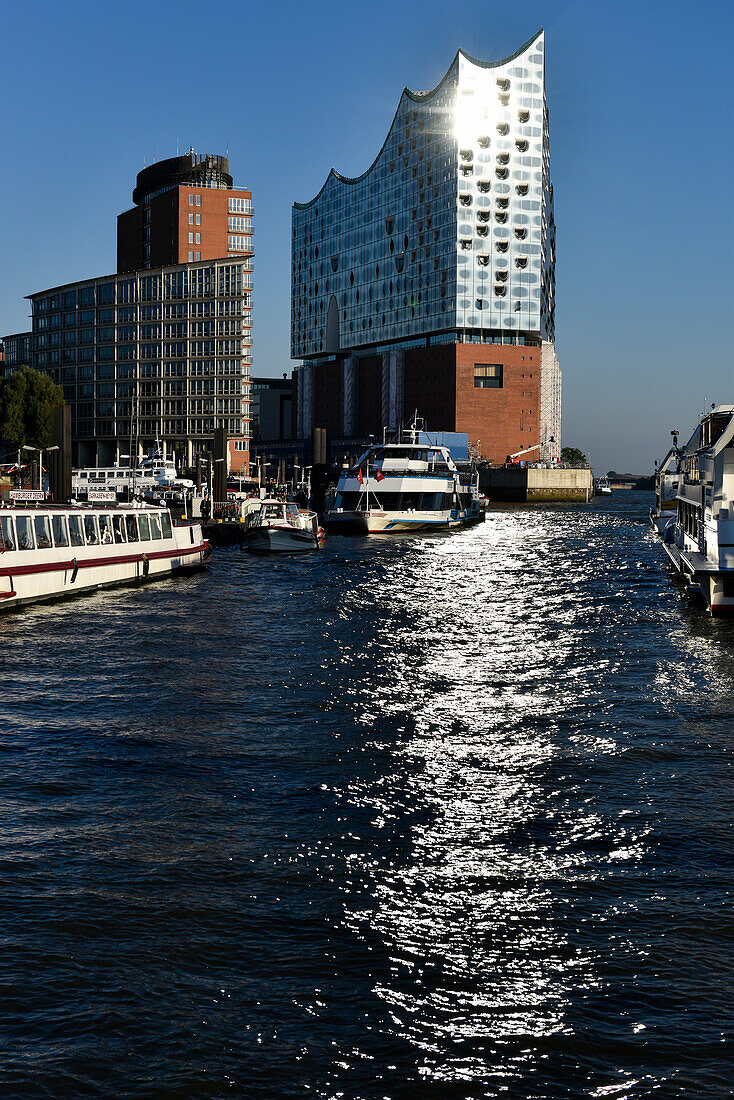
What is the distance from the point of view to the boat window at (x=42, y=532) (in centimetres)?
3875

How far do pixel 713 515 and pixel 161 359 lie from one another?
12950cm

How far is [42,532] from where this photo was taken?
39219mm

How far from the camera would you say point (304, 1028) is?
29.6ft

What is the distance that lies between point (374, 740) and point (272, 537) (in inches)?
1844

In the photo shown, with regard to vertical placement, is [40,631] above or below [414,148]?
below

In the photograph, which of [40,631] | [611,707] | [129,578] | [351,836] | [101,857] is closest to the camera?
[101,857]

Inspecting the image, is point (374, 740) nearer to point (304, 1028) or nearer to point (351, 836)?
point (351, 836)

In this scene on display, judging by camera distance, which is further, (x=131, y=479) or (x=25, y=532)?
(x=131, y=479)

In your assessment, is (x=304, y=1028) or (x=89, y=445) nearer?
(x=304, y=1028)

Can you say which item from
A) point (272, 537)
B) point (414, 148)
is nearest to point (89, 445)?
point (414, 148)

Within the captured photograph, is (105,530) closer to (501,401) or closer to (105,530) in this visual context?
(105,530)

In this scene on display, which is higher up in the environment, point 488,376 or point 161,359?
point 488,376

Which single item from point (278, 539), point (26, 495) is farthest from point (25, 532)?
point (278, 539)

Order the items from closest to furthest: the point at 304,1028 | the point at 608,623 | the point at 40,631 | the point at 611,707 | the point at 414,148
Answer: the point at 304,1028 < the point at 611,707 < the point at 40,631 < the point at 608,623 < the point at 414,148
